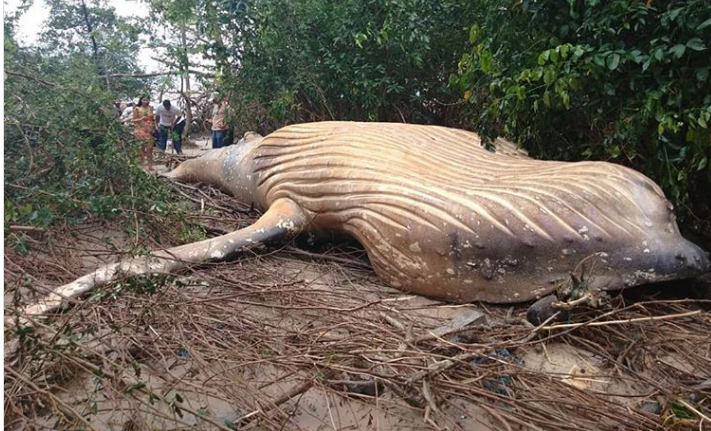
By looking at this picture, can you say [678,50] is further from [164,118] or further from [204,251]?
[164,118]

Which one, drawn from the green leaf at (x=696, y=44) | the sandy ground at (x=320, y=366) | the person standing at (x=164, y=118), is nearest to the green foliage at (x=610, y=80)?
the green leaf at (x=696, y=44)

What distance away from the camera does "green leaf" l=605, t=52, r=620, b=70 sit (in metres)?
2.99

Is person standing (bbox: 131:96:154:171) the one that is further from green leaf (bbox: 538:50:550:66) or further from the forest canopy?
green leaf (bbox: 538:50:550:66)

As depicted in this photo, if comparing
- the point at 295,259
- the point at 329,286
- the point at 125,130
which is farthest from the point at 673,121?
the point at 125,130

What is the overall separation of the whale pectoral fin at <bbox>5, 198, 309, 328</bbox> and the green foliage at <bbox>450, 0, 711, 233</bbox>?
1466 mm

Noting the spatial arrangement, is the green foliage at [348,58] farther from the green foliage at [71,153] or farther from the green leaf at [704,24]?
the green leaf at [704,24]

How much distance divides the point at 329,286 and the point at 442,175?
0.91m

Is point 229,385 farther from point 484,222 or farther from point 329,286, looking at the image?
point 484,222

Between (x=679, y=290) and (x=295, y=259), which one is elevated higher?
(x=679, y=290)

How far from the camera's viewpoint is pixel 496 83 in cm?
365

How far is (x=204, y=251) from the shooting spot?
11.5 ft

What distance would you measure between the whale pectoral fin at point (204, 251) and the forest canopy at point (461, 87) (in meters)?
0.36

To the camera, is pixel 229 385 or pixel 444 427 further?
pixel 229 385

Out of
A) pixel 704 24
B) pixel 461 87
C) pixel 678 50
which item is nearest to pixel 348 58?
pixel 461 87
